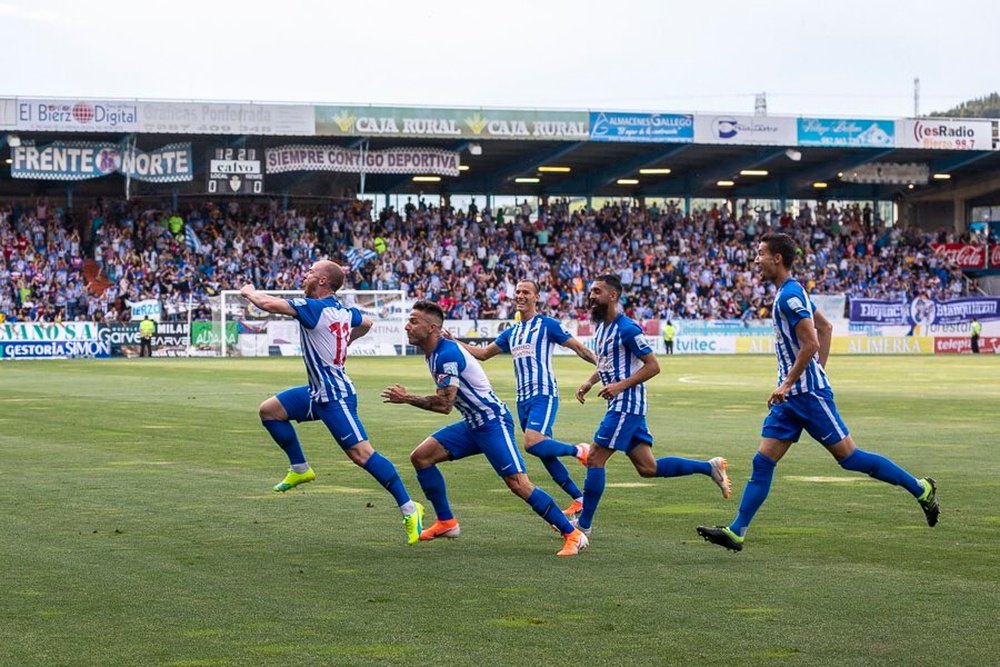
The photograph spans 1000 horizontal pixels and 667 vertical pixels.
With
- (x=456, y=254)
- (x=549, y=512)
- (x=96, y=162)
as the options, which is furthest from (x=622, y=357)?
(x=456, y=254)

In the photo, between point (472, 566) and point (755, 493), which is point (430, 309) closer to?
point (472, 566)

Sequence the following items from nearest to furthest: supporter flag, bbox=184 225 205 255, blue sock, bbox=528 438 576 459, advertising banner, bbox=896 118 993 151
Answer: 1. blue sock, bbox=528 438 576 459
2. supporter flag, bbox=184 225 205 255
3. advertising banner, bbox=896 118 993 151

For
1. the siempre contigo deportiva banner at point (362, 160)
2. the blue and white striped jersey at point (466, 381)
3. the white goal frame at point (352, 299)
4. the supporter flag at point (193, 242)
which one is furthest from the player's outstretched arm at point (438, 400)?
the supporter flag at point (193, 242)

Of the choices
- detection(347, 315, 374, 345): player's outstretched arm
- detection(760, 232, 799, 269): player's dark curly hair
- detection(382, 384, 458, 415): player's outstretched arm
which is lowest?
detection(382, 384, 458, 415): player's outstretched arm

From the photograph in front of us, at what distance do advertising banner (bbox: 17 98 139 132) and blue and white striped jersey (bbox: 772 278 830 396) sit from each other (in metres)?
47.3

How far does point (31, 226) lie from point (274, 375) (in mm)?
23464

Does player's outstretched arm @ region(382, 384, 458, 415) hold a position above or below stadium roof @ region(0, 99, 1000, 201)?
below

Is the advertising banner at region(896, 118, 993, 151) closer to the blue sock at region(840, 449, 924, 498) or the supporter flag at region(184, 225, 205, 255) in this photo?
the supporter flag at region(184, 225, 205, 255)

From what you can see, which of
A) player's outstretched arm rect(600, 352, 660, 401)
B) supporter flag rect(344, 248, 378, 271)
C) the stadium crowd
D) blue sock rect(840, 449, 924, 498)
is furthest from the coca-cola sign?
player's outstretched arm rect(600, 352, 660, 401)

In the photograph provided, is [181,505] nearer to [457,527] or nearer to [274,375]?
[457,527]

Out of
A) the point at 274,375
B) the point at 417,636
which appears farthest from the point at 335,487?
the point at 274,375

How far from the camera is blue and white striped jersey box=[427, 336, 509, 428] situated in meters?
10.1

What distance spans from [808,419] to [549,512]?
6.11 feet

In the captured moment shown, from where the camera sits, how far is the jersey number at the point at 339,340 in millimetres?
11141
